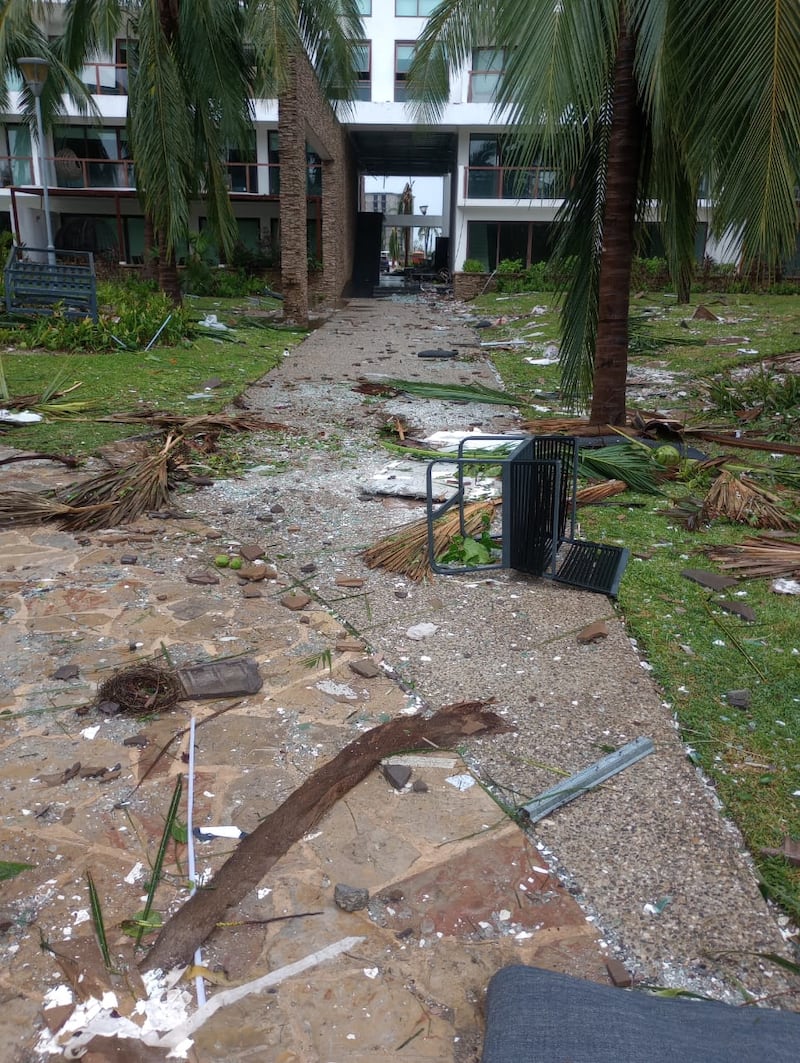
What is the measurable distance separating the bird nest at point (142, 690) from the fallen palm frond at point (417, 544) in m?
1.59

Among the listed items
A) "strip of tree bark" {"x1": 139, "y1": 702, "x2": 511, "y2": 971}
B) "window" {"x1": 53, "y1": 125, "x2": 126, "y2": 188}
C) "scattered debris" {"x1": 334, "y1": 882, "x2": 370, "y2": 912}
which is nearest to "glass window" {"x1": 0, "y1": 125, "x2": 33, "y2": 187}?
"window" {"x1": 53, "y1": 125, "x2": 126, "y2": 188}

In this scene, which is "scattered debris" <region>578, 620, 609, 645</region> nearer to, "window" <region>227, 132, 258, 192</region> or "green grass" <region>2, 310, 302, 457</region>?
"green grass" <region>2, 310, 302, 457</region>

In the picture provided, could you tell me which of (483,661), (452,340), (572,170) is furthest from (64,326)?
(483,661)

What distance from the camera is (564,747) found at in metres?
3.07

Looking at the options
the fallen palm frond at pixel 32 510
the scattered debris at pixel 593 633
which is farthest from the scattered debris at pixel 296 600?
the fallen palm frond at pixel 32 510

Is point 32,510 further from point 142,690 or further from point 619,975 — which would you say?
point 619,975

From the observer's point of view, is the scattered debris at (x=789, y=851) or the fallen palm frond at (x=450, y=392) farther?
the fallen palm frond at (x=450, y=392)

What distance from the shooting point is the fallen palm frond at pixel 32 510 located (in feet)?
17.6

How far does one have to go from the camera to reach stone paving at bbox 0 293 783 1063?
2107mm

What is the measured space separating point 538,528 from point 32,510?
127 inches

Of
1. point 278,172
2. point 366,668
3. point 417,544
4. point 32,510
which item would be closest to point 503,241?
point 278,172

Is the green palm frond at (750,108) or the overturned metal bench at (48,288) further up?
the green palm frond at (750,108)

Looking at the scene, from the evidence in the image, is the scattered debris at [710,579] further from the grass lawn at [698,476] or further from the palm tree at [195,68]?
the palm tree at [195,68]

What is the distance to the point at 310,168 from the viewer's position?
27.5 metres
